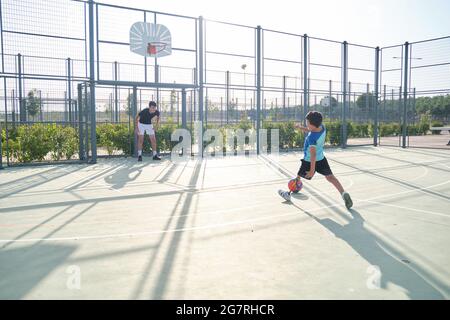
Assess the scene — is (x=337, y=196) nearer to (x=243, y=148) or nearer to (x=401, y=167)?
(x=401, y=167)

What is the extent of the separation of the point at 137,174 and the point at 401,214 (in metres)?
5.93

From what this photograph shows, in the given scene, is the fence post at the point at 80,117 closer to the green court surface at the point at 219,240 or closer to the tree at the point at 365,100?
the green court surface at the point at 219,240

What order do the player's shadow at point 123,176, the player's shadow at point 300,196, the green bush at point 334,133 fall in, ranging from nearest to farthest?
the player's shadow at point 300,196
the player's shadow at point 123,176
the green bush at point 334,133

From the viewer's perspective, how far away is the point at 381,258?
13.0 feet

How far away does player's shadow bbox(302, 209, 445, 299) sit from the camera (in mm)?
3217

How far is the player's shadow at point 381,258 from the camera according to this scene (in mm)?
3217

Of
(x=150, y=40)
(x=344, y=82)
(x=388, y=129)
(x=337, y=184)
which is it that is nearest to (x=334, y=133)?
(x=344, y=82)

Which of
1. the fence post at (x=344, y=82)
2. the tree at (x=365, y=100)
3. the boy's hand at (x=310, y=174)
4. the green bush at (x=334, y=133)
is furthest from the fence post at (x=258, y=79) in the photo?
the boy's hand at (x=310, y=174)

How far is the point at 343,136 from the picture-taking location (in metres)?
18.5

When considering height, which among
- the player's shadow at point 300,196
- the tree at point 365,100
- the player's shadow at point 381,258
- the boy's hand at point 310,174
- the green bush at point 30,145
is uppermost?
the tree at point 365,100

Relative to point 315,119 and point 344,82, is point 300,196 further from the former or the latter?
point 344,82
